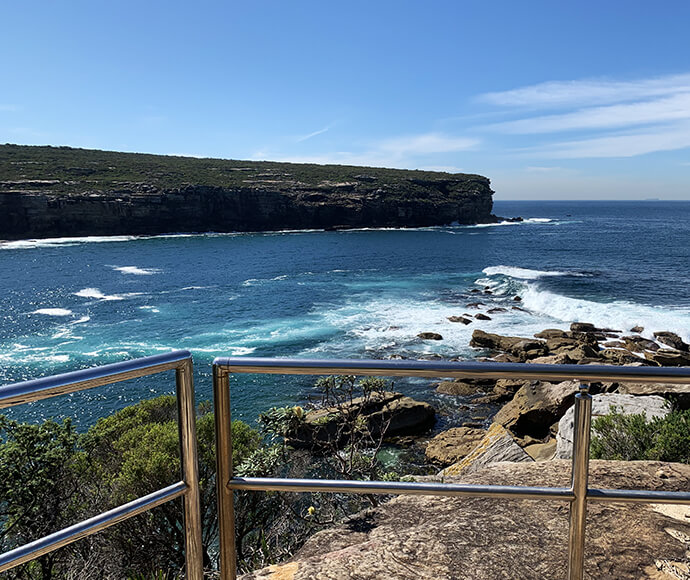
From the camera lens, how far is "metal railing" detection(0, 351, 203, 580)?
4.68 ft

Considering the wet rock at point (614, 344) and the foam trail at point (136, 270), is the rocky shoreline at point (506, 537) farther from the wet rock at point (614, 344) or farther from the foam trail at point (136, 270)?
the foam trail at point (136, 270)

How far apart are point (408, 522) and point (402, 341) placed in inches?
876

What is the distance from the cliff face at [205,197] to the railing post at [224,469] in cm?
8265

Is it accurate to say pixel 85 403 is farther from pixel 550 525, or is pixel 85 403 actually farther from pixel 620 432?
pixel 550 525

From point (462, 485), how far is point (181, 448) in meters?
0.99

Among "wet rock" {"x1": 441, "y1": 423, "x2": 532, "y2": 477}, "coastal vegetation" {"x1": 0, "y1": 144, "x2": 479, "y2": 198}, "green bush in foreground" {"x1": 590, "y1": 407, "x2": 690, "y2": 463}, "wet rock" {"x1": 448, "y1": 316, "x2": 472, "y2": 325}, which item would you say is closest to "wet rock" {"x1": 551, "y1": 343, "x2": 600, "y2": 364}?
"wet rock" {"x1": 448, "y1": 316, "x2": 472, "y2": 325}

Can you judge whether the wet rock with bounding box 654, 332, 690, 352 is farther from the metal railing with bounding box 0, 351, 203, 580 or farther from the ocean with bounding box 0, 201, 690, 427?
the metal railing with bounding box 0, 351, 203, 580

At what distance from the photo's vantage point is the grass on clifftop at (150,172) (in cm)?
8325

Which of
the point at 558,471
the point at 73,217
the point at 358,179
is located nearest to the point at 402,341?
the point at 558,471

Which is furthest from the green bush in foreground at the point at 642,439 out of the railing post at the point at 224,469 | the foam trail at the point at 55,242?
the foam trail at the point at 55,242

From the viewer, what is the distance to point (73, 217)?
7512 cm

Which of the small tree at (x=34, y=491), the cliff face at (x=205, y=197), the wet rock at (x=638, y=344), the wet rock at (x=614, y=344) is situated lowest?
the wet rock at (x=614, y=344)

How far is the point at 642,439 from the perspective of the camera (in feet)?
19.8

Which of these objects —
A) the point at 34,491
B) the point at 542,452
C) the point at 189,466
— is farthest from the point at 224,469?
the point at 542,452
